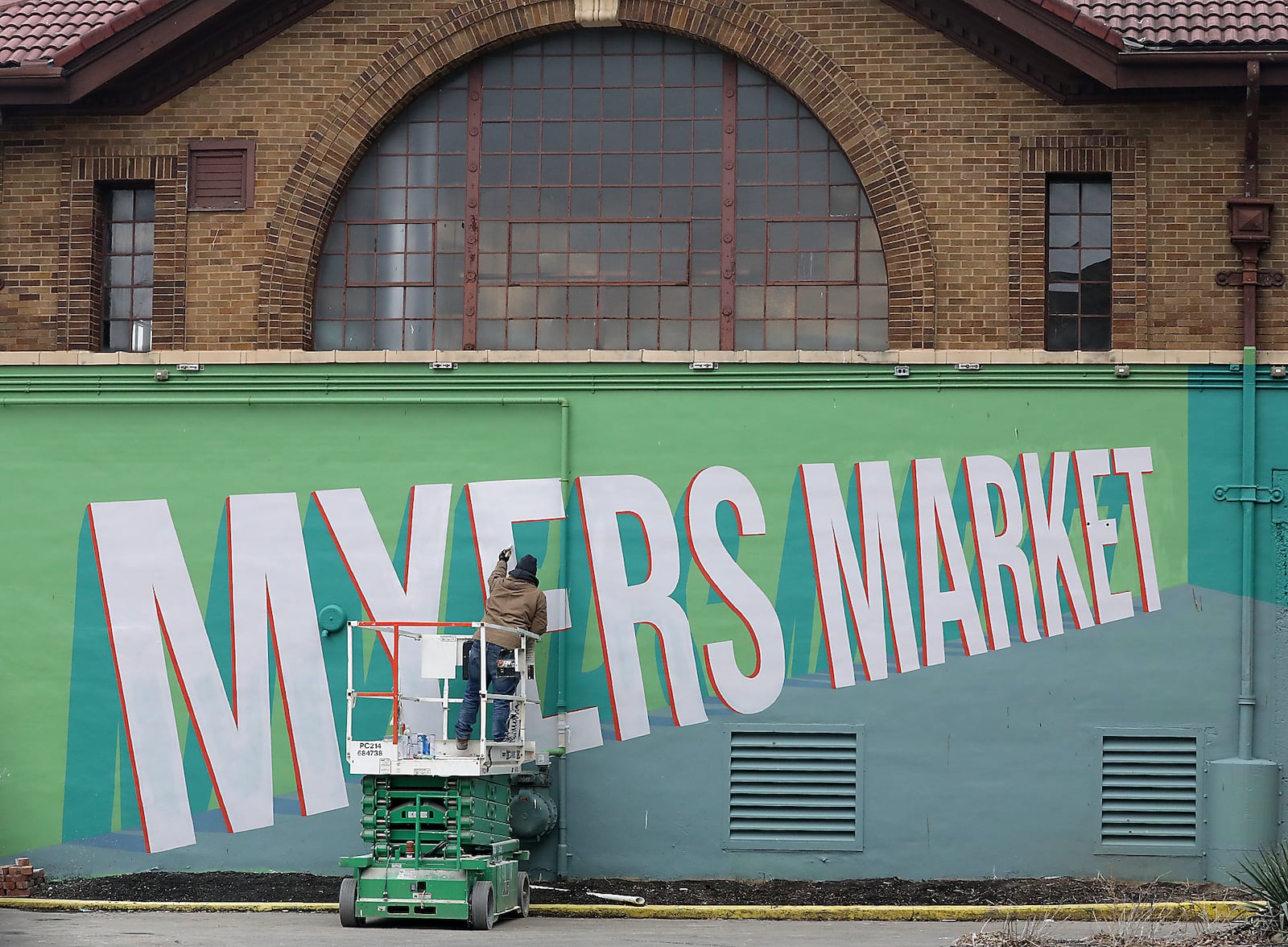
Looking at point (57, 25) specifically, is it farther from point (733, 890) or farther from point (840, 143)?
point (733, 890)

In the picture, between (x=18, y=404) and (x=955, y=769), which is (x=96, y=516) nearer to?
(x=18, y=404)

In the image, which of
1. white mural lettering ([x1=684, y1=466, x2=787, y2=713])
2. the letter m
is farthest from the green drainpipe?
the letter m

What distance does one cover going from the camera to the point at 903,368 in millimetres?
15359

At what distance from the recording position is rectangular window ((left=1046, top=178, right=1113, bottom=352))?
15.6 m

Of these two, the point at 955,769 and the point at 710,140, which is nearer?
the point at 955,769

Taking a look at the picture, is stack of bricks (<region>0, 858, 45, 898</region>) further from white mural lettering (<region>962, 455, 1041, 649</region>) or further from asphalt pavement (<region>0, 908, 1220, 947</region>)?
white mural lettering (<region>962, 455, 1041, 649</region>)

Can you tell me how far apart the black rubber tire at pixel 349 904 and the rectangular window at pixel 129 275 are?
623 centimetres

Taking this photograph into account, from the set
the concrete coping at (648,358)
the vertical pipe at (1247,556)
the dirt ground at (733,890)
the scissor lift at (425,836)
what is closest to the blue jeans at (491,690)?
the scissor lift at (425,836)

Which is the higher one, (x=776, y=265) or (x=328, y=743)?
(x=776, y=265)

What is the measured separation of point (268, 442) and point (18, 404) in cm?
252

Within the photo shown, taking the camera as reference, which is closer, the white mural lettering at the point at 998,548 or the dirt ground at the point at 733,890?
the dirt ground at the point at 733,890

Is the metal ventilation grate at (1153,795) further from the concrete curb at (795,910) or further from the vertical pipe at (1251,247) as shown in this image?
the vertical pipe at (1251,247)

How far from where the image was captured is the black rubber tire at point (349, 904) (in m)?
12.9

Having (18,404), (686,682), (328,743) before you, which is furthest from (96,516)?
(686,682)
